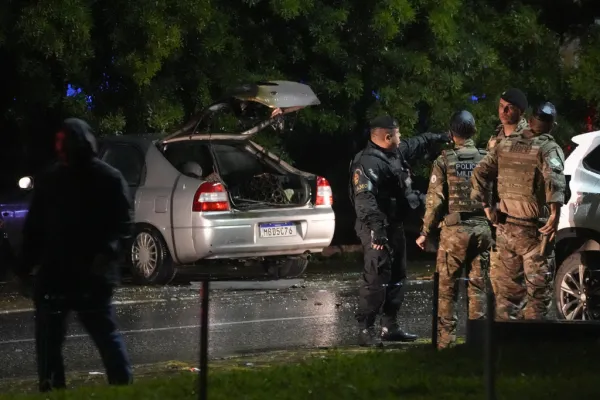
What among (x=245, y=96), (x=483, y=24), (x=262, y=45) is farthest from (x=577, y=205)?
(x=483, y=24)

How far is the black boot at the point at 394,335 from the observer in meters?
11.4

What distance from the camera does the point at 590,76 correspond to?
21.8 meters

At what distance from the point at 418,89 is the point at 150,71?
4.48 meters

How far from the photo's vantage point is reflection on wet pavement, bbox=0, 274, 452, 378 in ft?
36.0

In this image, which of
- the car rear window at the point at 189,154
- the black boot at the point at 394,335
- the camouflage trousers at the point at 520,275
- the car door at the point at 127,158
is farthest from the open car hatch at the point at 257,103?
the camouflage trousers at the point at 520,275

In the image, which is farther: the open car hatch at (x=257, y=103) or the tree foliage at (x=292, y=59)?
the tree foliage at (x=292, y=59)

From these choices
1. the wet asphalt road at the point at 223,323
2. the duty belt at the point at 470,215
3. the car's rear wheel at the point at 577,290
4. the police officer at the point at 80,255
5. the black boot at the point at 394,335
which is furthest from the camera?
the car's rear wheel at the point at 577,290

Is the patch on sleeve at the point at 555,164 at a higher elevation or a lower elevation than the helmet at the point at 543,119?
lower

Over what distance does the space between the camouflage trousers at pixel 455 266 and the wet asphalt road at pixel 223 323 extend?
A: 1183mm

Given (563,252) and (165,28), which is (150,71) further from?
(563,252)

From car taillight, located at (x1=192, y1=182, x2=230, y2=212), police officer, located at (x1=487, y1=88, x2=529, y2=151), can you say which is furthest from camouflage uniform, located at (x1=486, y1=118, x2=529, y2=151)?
car taillight, located at (x1=192, y1=182, x2=230, y2=212)

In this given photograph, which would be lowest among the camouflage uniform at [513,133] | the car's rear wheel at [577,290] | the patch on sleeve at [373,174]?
the car's rear wheel at [577,290]

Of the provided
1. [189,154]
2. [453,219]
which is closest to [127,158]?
[189,154]

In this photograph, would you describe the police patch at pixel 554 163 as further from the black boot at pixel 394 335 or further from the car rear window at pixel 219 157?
the car rear window at pixel 219 157
